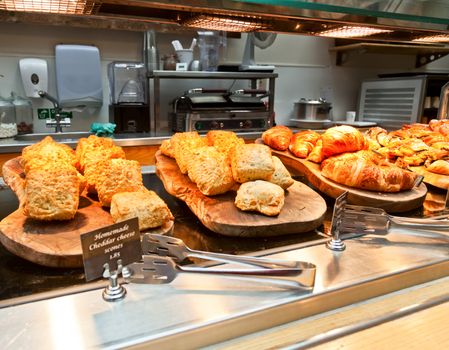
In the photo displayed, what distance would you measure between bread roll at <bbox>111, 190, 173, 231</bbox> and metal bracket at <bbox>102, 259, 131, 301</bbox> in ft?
0.54

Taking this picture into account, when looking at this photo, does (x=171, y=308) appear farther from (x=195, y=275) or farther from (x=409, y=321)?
(x=409, y=321)

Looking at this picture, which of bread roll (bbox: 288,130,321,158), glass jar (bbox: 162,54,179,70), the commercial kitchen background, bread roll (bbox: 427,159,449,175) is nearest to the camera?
bread roll (bbox: 427,159,449,175)

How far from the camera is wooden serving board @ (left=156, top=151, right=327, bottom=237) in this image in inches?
35.2

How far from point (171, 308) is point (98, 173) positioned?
489mm

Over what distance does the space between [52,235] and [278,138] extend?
1083 millimetres

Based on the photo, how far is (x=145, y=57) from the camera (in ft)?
11.1

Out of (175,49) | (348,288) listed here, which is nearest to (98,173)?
(348,288)

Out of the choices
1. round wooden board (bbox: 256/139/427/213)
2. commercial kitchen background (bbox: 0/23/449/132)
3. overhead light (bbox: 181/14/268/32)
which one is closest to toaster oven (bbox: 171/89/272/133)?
commercial kitchen background (bbox: 0/23/449/132)

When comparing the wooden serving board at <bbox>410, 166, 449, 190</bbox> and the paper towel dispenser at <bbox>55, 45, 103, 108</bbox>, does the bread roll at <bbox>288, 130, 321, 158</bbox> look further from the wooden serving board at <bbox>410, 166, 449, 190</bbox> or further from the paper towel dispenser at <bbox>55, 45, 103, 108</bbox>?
the paper towel dispenser at <bbox>55, 45, 103, 108</bbox>

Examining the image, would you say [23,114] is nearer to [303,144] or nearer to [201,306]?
[303,144]

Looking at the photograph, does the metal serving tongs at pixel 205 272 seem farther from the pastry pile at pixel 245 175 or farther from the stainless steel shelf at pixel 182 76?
the stainless steel shelf at pixel 182 76

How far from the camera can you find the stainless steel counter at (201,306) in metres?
0.55

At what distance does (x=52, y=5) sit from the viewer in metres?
1.13

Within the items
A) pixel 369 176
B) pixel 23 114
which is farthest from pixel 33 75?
pixel 369 176
